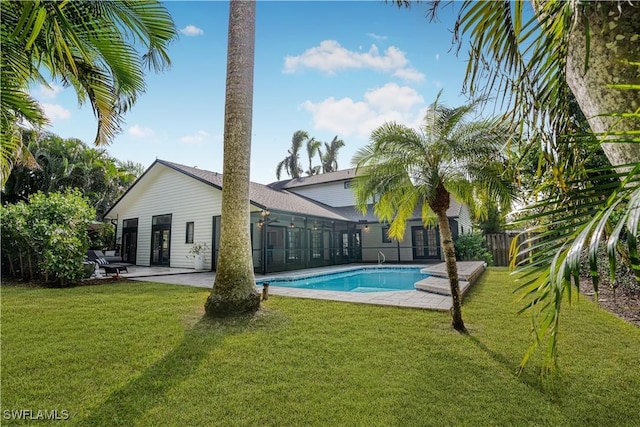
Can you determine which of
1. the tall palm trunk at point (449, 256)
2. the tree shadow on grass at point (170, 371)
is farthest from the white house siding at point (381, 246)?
the tree shadow on grass at point (170, 371)

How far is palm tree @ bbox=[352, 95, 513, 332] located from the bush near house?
32.9 feet

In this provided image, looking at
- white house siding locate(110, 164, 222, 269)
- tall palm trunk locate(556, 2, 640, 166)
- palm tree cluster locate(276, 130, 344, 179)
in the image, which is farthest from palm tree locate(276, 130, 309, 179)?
tall palm trunk locate(556, 2, 640, 166)

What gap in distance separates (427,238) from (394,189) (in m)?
15.4

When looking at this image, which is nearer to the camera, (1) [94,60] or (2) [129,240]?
(1) [94,60]

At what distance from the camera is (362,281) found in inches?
561

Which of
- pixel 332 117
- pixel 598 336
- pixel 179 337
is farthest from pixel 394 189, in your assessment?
pixel 332 117

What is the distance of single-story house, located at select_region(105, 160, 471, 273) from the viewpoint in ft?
49.9

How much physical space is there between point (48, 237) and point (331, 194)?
17.3 meters

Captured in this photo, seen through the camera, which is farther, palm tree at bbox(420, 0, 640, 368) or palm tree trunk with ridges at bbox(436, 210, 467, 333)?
palm tree trunk with ridges at bbox(436, 210, 467, 333)

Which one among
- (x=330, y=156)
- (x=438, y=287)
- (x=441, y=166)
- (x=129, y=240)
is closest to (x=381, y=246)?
(x=438, y=287)

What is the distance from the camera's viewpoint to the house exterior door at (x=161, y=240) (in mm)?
17094

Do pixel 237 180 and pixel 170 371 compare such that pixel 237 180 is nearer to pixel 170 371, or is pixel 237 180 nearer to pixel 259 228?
pixel 170 371

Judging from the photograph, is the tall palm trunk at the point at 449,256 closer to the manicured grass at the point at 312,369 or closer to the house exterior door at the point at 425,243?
the manicured grass at the point at 312,369

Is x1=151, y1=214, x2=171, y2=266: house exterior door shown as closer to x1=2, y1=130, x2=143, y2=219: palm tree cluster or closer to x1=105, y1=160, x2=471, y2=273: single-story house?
x1=105, y1=160, x2=471, y2=273: single-story house
